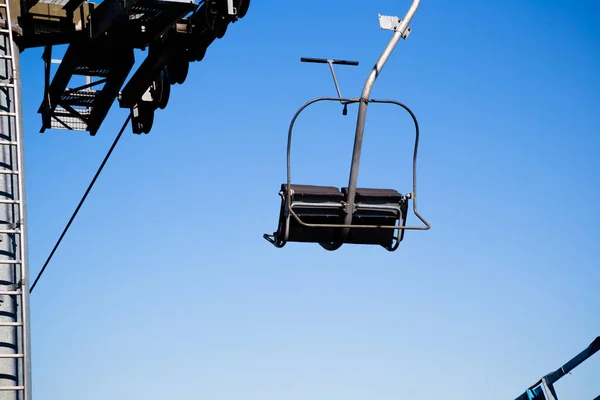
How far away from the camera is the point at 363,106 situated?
9531 mm

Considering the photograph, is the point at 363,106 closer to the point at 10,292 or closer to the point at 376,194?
the point at 376,194

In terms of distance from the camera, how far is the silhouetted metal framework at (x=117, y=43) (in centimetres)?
1135

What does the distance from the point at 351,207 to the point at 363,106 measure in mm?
971

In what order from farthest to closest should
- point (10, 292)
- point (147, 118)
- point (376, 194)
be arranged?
1. point (147, 118)
2. point (10, 292)
3. point (376, 194)

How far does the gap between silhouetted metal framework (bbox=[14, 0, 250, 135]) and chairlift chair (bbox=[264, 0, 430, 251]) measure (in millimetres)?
1893

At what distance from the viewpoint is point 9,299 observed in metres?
11.0

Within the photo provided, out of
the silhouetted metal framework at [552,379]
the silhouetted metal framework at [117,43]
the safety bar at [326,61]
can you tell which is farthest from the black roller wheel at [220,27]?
the silhouetted metal framework at [552,379]

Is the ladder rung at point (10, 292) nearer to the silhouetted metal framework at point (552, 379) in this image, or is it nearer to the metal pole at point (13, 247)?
the metal pole at point (13, 247)

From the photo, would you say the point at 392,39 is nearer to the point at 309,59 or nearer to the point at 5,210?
the point at 309,59

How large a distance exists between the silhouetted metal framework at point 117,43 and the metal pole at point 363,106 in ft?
6.08

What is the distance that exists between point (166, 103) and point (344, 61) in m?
4.60

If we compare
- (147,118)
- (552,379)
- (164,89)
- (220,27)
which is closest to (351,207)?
(220,27)

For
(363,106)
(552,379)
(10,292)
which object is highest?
(363,106)

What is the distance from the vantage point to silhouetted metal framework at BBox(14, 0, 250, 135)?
11.4 m
